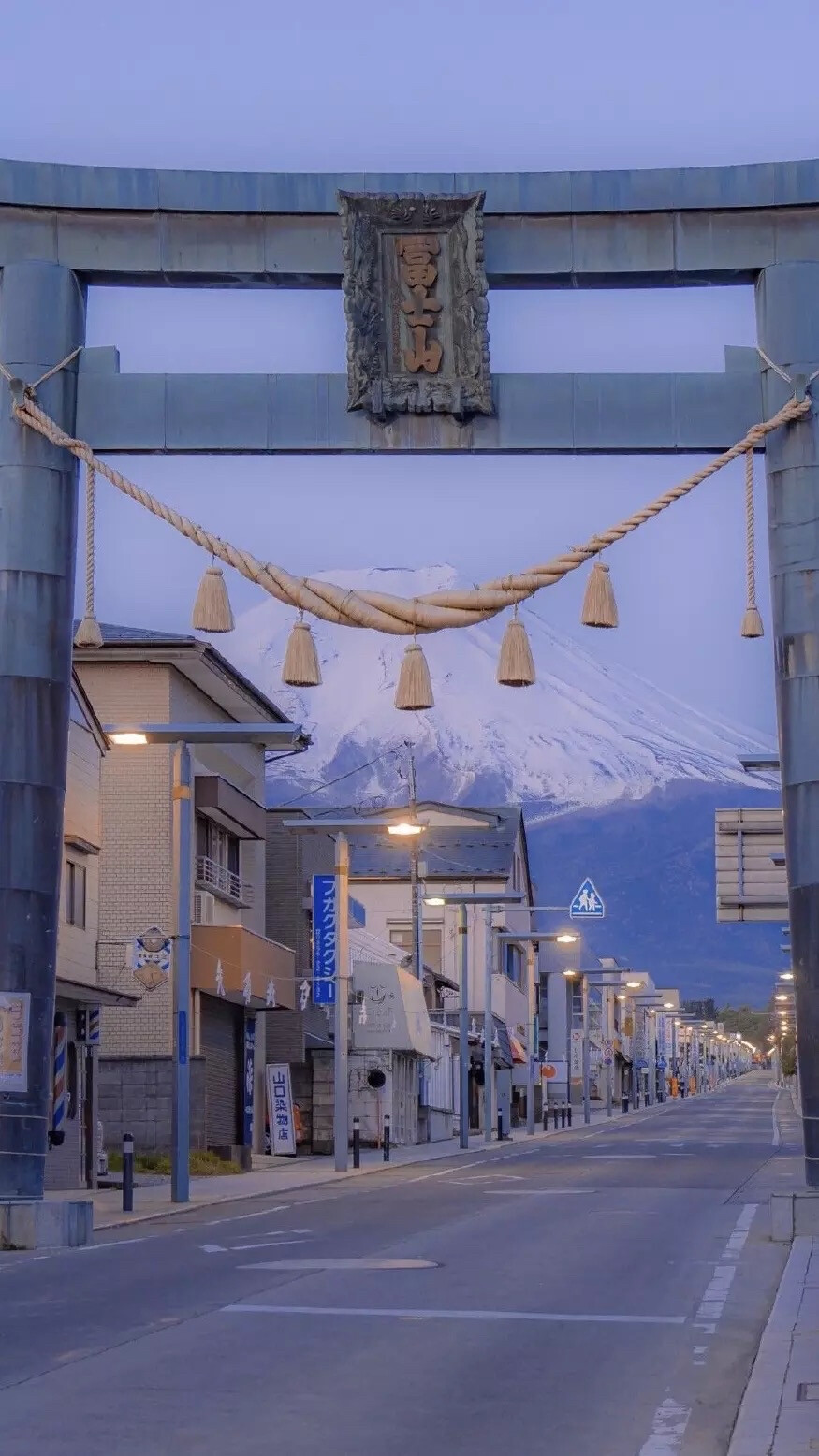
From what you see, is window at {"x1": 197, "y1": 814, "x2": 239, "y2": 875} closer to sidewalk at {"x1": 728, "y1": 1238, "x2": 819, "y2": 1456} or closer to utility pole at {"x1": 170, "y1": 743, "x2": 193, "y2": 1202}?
utility pole at {"x1": 170, "y1": 743, "x2": 193, "y2": 1202}

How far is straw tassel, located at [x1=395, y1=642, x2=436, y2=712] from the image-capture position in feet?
55.0

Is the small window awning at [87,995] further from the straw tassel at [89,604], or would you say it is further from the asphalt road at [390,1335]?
the straw tassel at [89,604]

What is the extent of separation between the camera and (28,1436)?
934 cm

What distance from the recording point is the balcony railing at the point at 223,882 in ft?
152

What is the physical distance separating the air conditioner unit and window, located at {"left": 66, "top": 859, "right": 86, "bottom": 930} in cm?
892

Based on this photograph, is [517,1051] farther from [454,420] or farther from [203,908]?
[454,420]

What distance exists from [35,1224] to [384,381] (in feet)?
27.3

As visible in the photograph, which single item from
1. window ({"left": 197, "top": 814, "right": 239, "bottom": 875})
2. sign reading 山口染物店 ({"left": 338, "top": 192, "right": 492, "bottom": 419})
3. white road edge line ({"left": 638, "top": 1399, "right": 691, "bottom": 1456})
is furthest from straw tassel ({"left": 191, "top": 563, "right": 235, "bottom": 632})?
window ({"left": 197, "top": 814, "right": 239, "bottom": 875})

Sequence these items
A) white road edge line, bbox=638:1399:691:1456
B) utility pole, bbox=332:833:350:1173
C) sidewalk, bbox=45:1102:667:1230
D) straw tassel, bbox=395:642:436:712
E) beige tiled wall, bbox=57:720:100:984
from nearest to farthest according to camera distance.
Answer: white road edge line, bbox=638:1399:691:1456
straw tassel, bbox=395:642:436:712
sidewalk, bbox=45:1102:667:1230
beige tiled wall, bbox=57:720:100:984
utility pole, bbox=332:833:350:1173

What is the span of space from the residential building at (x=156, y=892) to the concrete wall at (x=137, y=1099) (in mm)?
20

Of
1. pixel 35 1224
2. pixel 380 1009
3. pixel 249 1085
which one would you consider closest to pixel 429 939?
pixel 380 1009

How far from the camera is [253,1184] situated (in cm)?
3819

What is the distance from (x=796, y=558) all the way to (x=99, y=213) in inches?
286

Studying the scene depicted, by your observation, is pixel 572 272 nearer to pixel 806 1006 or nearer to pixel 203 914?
pixel 806 1006
